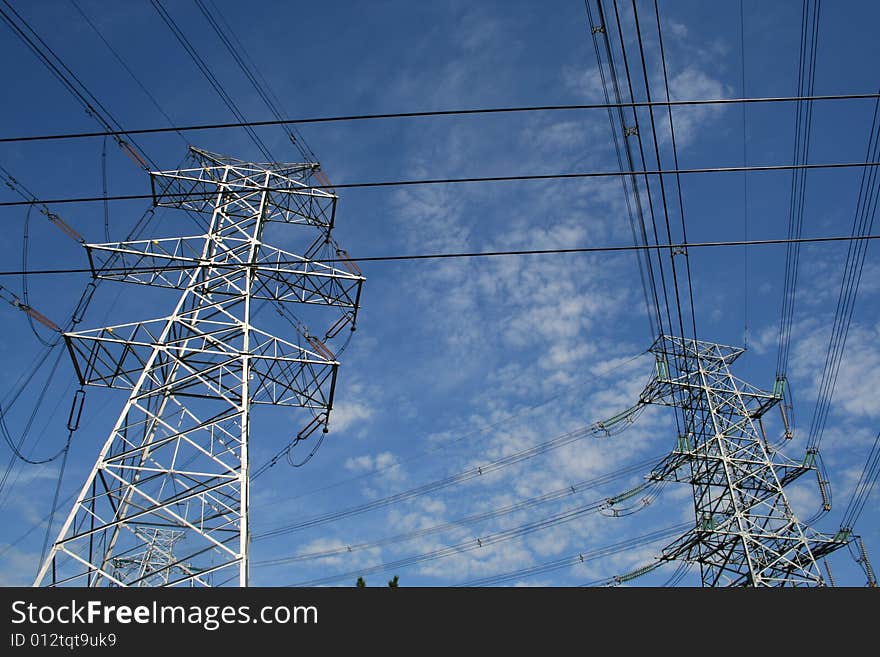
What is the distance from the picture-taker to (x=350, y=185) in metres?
8.63
